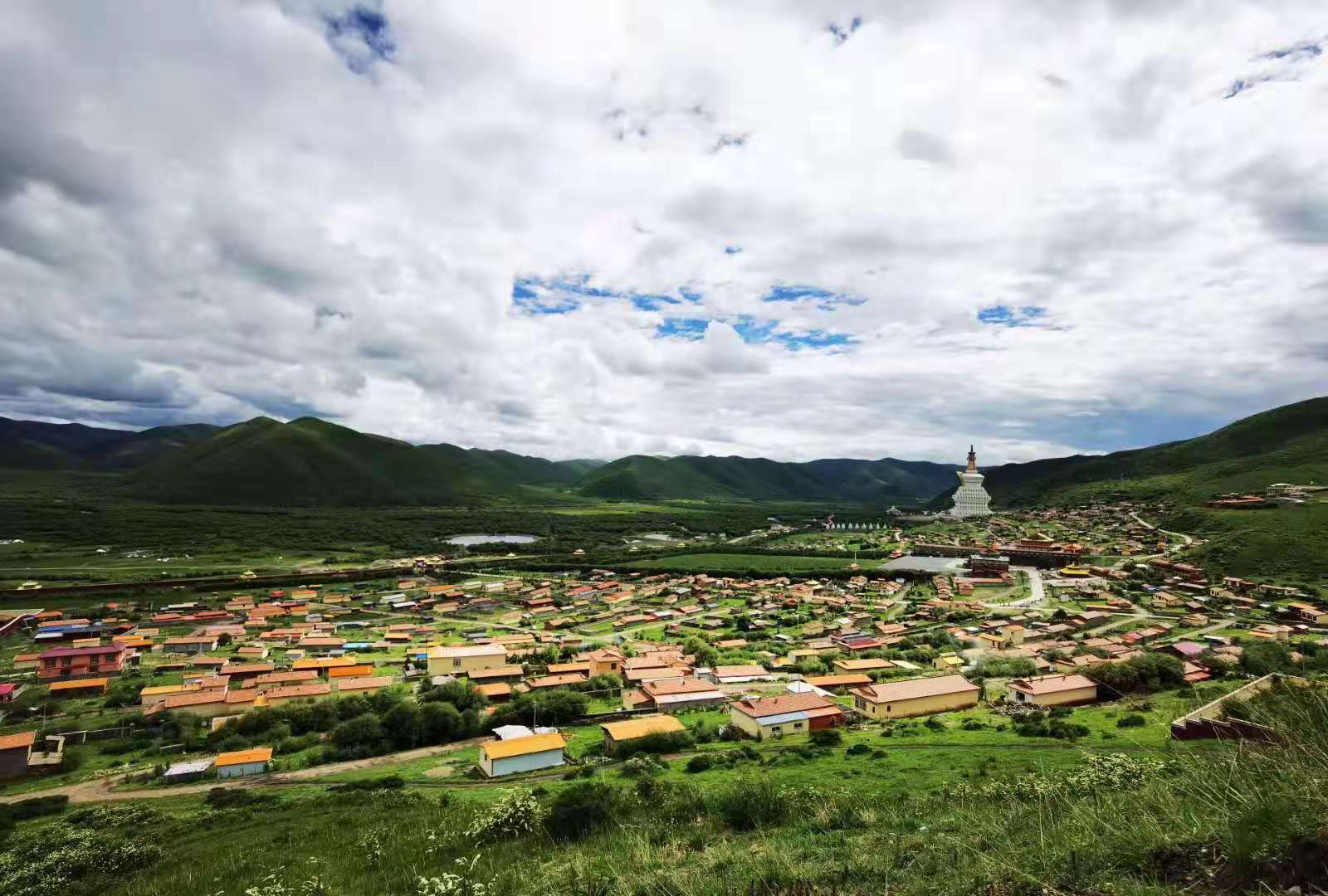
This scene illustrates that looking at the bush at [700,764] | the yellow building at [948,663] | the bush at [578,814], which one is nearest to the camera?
the bush at [578,814]

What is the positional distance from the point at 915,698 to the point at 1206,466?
365ft

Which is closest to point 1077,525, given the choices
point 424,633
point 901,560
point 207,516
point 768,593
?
point 901,560

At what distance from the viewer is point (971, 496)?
439ft

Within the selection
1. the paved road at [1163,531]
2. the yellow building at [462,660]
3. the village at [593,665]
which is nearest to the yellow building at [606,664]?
the village at [593,665]

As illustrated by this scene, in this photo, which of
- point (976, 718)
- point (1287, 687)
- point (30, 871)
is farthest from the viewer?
point (976, 718)

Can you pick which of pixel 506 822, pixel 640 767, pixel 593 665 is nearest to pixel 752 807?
pixel 506 822

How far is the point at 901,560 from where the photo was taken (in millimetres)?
76000

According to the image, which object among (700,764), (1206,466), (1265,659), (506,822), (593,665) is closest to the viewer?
(506,822)

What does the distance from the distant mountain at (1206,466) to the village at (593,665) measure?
3803 centimetres

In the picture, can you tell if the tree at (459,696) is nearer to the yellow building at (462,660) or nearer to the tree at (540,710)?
the tree at (540,710)

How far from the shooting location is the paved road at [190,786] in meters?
20.4

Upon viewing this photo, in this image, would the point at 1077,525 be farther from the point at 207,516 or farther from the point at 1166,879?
the point at 207,516

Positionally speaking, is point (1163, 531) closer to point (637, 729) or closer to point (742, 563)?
point (742, 563)

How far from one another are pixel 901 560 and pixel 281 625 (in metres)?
63.4
